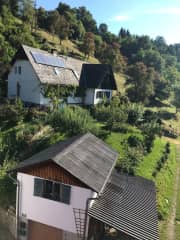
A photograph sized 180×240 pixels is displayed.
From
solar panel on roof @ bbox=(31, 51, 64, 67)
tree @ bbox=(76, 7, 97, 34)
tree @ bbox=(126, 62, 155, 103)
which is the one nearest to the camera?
solar panel on roof @ bbox=(31, 51, 64, 67)

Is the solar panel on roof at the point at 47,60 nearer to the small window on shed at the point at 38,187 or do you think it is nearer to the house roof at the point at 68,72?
the house roof at the point at 68,72

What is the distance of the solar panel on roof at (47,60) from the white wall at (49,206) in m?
24.5

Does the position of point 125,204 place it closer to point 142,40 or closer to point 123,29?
point 142,40

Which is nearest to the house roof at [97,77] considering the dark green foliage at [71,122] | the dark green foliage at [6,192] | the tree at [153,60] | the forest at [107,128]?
the forest at [107,128]

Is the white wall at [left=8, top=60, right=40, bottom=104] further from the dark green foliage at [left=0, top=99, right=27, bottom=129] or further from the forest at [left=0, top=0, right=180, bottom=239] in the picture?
the dark green foliage at [left=0, top=99, right=27, bottom=129]

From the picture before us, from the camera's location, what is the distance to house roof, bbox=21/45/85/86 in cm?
3469

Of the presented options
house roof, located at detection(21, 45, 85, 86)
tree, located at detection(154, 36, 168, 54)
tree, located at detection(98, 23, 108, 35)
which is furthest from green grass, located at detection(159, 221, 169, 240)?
tree, located at detection(154, 36, 168, 54)

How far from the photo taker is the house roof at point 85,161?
1281 centimetres

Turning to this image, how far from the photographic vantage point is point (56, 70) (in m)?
38.0

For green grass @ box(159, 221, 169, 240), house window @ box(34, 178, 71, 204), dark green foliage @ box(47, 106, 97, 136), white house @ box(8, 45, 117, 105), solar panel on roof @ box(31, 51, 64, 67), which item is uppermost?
solar panel on roof @ box(31, 51, 64, 67)

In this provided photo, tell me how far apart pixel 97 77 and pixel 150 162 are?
2129 centimetres

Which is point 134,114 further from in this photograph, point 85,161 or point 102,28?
point 102,28

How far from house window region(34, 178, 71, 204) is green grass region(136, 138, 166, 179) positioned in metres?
10.5

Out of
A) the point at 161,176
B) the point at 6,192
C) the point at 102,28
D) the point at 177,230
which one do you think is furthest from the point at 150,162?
the point at 102,28
